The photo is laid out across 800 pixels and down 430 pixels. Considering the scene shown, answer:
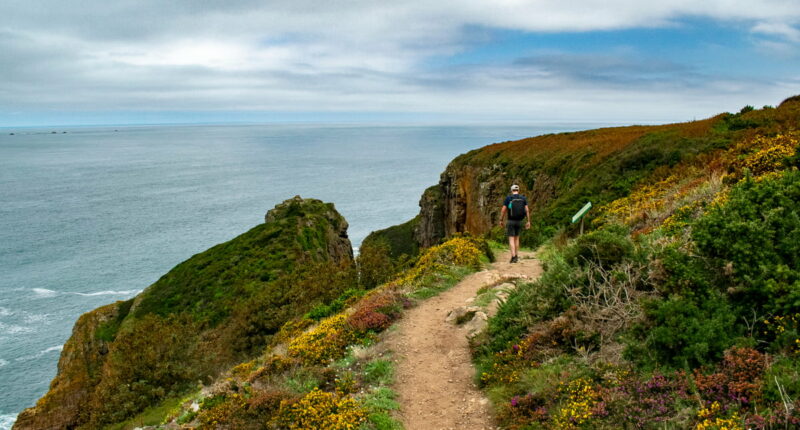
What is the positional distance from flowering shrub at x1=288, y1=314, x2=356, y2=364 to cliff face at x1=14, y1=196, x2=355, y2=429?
387 inches

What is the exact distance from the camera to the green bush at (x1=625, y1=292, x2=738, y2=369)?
21.1 ft

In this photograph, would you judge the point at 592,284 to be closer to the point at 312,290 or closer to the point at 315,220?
the point at 312,290

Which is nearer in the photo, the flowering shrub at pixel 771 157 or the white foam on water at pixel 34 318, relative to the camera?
the flowering shrub at pixel 771 157

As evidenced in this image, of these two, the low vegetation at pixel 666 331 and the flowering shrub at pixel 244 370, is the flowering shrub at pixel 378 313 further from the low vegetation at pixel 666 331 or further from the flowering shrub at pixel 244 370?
the low vegetation at pixel 666 331

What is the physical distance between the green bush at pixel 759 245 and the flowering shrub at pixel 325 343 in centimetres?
760

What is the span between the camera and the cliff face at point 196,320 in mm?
20047

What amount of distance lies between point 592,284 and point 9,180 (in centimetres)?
20320

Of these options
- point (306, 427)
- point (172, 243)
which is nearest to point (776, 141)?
point (306, 427)

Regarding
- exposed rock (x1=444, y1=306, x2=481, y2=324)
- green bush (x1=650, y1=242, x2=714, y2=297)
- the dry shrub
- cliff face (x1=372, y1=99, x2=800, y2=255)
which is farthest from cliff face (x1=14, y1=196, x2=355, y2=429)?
green bush (x1=650, y1=242, x2=714, y2=297)

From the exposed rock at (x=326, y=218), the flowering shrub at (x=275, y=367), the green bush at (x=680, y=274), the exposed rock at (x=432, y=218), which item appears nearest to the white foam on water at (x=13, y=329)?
the exposed rock at (x=326, y=218)

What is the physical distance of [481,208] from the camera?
46469 millimetres

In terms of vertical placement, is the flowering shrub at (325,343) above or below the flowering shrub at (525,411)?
below

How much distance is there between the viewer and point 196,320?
3600 centimetres

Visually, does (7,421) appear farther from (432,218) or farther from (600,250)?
(432,218)
